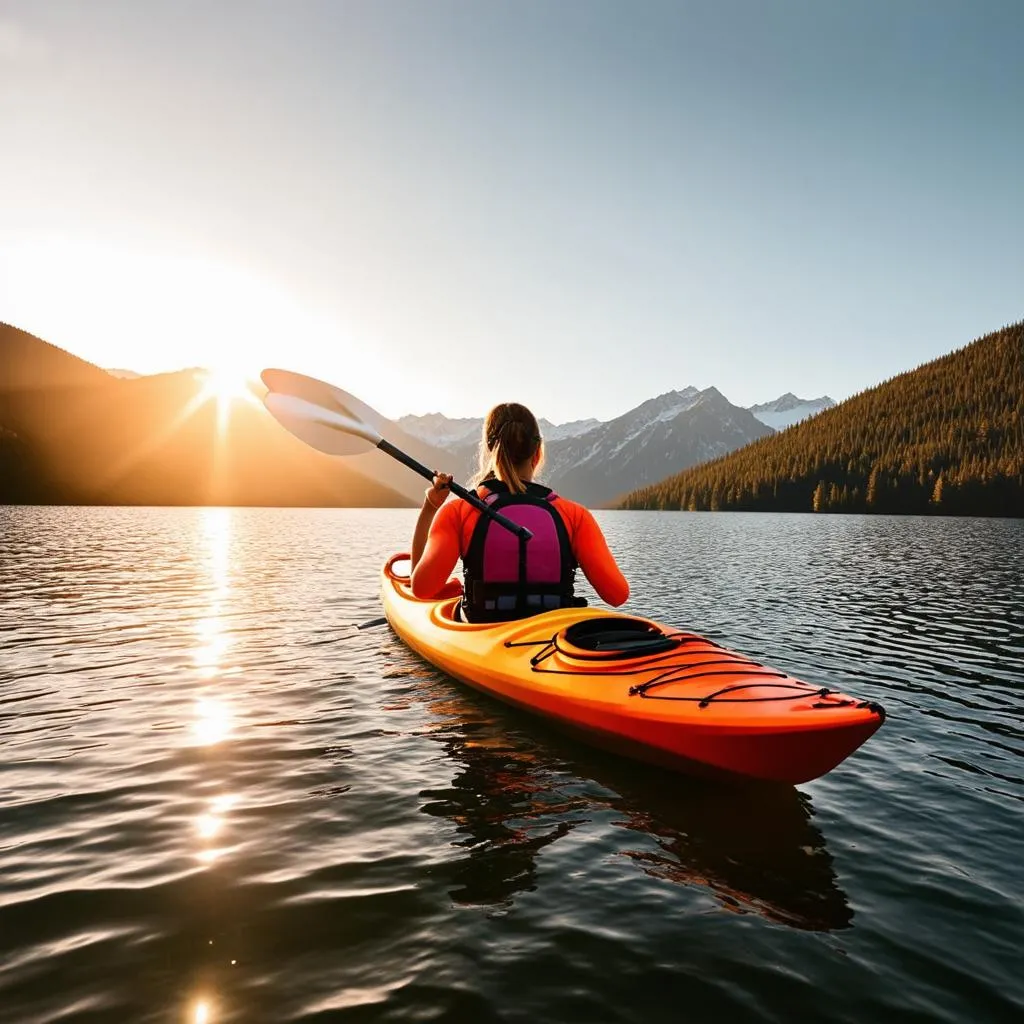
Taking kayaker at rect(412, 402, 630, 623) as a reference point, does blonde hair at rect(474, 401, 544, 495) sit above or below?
above

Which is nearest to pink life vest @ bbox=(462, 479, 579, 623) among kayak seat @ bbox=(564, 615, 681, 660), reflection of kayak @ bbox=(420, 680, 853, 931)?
kayak seat @ bbox=(564, 615, 681, 660)

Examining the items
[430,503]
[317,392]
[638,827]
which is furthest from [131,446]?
[638,827]

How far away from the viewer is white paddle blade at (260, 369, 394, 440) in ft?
33.6

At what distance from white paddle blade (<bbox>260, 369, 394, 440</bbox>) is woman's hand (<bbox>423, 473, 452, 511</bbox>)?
2.84 meters

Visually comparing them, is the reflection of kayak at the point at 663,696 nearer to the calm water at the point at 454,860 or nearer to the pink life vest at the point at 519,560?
Result: the pink life vest at the point at 519,560

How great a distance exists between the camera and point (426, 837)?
530 centimetres

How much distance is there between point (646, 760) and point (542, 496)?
9.11 ft

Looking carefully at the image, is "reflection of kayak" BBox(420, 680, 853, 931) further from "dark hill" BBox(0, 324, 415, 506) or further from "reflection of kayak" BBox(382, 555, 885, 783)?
"dark hill" BBox(0, 324, 415, 506)

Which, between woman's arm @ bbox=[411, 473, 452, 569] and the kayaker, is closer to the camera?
the kayaker

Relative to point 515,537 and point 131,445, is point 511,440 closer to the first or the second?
point 515,537

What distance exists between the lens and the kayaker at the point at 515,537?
23.5ft

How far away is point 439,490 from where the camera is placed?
7.57 meters

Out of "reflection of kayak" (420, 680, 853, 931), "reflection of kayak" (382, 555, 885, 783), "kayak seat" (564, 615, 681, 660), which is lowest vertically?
"reflection of kayak" (420, 680, 853, 931)

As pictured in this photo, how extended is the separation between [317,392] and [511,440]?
14.1 ft
